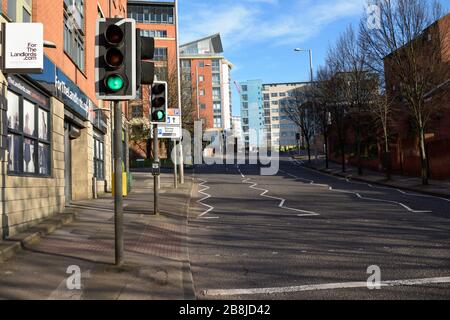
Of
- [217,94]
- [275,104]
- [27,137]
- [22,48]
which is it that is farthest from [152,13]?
[275,104]

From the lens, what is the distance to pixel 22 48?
29.5ft

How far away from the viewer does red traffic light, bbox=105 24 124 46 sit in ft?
23.2

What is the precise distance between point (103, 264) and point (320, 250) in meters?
3.86

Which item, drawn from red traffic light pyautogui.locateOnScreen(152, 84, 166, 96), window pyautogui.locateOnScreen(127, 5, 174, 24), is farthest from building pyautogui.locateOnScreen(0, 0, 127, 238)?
window pyautogui.locateOnScreen(127, 5, 174, 24)

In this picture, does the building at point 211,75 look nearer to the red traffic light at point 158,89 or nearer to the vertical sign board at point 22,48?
the red traffic light at point 158,89

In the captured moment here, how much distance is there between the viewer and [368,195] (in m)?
20.2

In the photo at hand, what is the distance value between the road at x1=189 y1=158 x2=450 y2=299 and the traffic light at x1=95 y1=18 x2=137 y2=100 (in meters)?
2.98

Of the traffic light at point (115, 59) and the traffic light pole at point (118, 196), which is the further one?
the traffic light pole at point (118, 196)

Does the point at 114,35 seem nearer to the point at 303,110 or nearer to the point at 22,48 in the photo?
the point at 22,48

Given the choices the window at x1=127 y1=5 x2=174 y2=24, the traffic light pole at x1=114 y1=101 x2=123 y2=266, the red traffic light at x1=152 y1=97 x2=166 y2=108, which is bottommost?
the traffic light pole at x1=114 y1=101 x2=123 y2=266

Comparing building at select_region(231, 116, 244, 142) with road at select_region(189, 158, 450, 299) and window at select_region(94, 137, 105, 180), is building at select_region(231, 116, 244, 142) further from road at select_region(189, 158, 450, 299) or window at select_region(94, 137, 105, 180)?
road at select_region(189, 158, 450, 299)

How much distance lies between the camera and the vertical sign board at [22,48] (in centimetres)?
889

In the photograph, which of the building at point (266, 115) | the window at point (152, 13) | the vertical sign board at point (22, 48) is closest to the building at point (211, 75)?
the building at point (266, 115)

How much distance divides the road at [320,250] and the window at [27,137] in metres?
4.03
